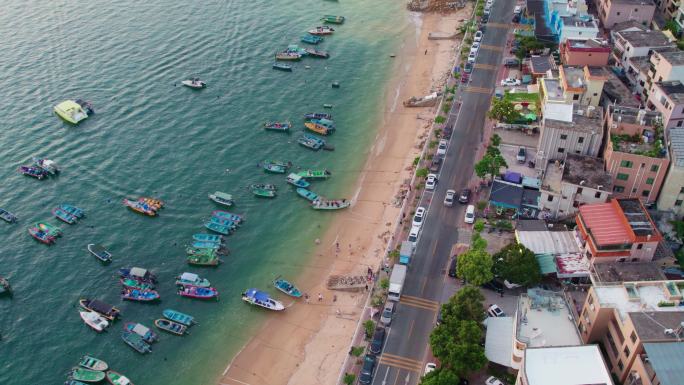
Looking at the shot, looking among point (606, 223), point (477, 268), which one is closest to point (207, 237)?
point (477, 268)

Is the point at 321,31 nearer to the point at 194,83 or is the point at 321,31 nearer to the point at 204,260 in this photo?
the point at 194,83

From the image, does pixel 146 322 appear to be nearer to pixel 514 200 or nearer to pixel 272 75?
pixel 514 200

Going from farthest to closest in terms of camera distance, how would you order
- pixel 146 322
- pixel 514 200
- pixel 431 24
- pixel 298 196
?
pixel 431 24
pixel 298 196
pixel 514 200
pixel 146 322

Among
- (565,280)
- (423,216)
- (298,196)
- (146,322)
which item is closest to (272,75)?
(298,196)

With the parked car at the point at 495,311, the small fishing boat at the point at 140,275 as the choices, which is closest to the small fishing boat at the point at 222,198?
the small fishing boat at the point at 140,275

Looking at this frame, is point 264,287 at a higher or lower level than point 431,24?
lower
